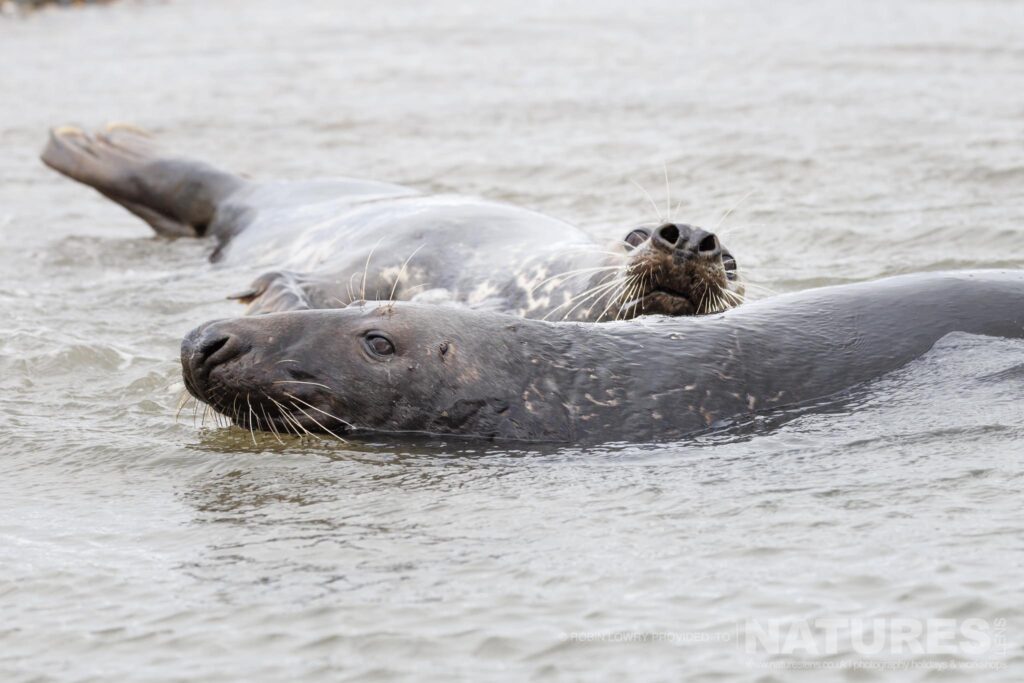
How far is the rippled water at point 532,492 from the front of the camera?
4152 mm

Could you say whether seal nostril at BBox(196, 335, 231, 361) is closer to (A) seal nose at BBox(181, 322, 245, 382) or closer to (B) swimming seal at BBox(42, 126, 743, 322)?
(A) seal nose at BBox(181, 322, 245, 382)

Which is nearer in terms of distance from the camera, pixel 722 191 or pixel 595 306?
pixel 595 306

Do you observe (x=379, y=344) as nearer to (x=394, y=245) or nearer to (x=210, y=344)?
(x=210, y=344)

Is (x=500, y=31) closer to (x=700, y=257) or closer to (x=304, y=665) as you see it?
(x=700, y=257)

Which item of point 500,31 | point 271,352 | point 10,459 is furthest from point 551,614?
point 500,31

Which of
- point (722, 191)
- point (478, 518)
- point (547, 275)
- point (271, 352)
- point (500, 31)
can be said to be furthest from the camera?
point (500, 31)

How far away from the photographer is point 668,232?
6.80m

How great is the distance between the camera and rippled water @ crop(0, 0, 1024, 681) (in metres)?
4.15

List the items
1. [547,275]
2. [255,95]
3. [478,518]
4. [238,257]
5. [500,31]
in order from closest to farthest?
1. [478,518]
2. [547,275]
3. [238,257]
4. [255,95]
5. [500,31]

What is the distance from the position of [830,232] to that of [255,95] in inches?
337

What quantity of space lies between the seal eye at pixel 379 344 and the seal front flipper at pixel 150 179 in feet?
16.8

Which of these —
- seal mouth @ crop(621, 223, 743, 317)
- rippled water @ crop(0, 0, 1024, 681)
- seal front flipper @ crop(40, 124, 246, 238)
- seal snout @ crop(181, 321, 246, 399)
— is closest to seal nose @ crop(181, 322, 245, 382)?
seal snout @ crop(181, 321, 246, 399)

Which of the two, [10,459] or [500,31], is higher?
[500,31]

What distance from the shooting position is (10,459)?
6.01m
